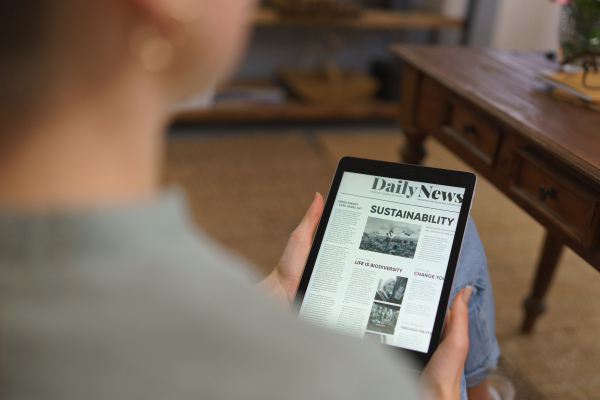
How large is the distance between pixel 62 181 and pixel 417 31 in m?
2.96

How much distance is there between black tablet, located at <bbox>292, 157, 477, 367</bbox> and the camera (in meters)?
0.74

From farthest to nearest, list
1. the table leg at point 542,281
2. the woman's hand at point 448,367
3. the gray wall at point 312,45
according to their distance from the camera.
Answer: the gray wall at point 312,45 < the table leg at point 542,281 < the woman's hand at point 448,367

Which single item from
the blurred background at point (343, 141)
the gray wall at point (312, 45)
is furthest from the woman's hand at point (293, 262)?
the gray wall at point (312, 45)

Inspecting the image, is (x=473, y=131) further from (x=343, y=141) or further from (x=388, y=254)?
(x=343, y=141)

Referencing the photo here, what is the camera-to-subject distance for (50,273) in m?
0.26

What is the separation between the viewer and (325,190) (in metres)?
0.87

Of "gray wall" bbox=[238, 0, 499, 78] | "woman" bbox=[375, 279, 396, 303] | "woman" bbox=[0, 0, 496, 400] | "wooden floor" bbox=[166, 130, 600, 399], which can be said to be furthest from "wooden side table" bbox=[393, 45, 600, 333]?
"gray wall" bbox=[238, 0, 499, 78]

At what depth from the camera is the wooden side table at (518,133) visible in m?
0.91

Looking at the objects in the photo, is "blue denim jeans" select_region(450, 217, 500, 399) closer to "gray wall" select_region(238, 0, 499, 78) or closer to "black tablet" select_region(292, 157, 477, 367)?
"black tablet" select_region(292, 157, 477, 367)

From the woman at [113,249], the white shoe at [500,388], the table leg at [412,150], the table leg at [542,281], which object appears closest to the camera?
the woman at [113,249]

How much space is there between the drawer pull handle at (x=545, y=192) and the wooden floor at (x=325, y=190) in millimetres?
357

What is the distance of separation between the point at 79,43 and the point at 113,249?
93 mm

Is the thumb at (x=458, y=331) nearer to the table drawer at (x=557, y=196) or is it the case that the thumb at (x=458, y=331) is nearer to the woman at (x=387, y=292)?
the woman at (x=387, y=292)

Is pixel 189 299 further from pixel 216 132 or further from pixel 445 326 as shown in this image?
pixel 216 132
